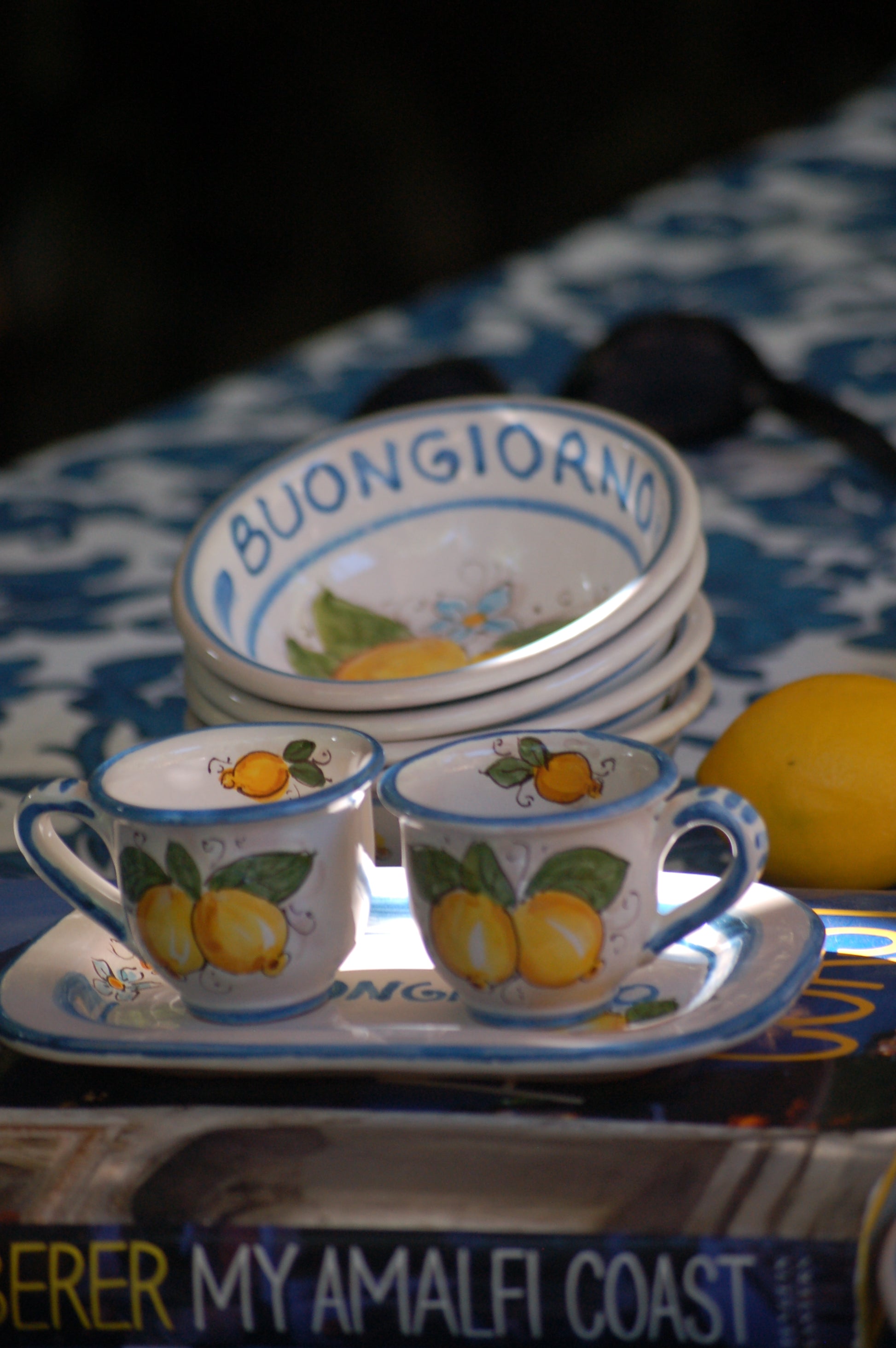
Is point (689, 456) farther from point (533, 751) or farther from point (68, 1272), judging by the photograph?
point (68, 1272)

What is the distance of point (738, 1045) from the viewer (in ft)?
0.87

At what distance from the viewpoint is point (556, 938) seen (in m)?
0.26

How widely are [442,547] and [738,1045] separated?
12.1 inches

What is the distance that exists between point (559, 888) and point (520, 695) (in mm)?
116

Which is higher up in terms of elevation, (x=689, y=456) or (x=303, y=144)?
(x=303, y=144)

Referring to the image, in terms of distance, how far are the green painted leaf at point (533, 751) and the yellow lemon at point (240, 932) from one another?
6 centimetres

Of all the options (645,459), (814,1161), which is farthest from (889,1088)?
(645,459)

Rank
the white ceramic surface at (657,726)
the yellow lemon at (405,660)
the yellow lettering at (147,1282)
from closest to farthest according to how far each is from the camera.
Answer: the yellow lettering at (147,1282) < the white ceramic surface at (657,726) < the yellow lemon at (405,660)

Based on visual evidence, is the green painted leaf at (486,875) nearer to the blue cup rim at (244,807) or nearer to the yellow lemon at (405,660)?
the blue cup rim at (244,807)

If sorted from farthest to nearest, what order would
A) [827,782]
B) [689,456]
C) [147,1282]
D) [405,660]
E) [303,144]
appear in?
[303,144] < [689,456] < [405,660] < [827,782] < [147,1282]

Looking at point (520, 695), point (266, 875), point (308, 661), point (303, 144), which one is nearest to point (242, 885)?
point (266, 875)

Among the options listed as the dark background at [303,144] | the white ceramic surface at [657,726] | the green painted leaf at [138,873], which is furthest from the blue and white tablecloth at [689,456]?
the dark background at [303,144]

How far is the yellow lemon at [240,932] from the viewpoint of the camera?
0.90 feet

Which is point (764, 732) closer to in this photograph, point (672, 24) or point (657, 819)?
point (657, 819)
